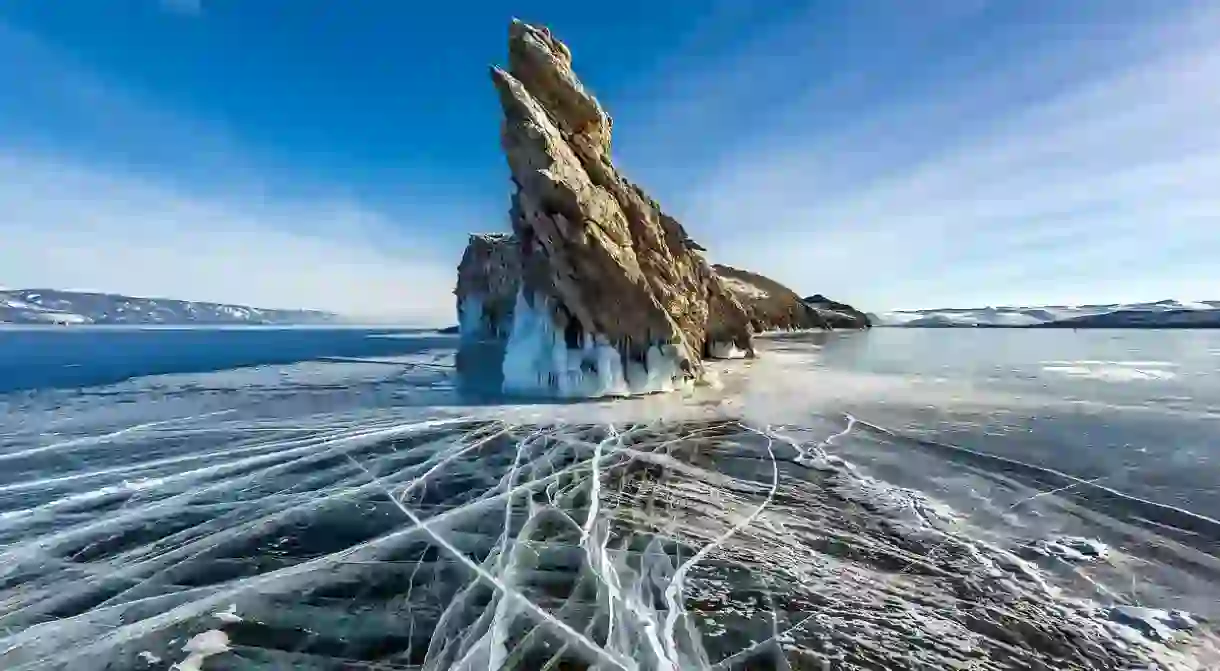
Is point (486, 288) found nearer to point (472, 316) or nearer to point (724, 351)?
point (472, 316)

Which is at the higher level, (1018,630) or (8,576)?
(1018,630)

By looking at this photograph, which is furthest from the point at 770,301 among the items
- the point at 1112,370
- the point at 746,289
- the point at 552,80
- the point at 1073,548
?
the point at 1073,548

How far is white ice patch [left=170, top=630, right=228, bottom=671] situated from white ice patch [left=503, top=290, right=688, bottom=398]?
14.8 metres

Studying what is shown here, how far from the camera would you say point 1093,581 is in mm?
5625

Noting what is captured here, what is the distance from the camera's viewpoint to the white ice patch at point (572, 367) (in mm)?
19531

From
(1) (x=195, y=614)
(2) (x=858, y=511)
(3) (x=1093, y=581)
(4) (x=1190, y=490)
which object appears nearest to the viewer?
(1) (x=195, y=614)

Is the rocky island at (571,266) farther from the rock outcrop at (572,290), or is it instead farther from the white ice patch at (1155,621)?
the white ice patch at (1155,621)

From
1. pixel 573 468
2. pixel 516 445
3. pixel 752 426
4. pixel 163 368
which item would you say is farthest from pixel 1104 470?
pixel 163 368

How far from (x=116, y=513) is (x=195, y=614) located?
15.8ft

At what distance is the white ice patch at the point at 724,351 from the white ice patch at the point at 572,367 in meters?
16.9

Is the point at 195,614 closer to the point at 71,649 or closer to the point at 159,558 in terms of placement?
the point at 71,649

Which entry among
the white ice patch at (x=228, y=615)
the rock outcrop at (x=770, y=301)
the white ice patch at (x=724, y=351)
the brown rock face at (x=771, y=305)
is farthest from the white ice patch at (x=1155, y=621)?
the rock outcrop at (x=770, y=301)

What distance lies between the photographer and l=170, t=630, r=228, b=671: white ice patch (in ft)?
14.6

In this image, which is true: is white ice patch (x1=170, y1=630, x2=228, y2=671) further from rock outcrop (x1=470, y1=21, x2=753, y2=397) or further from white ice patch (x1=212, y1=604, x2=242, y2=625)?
rock outcrop (x1=470, y1=21, x2=753, y2=397)
